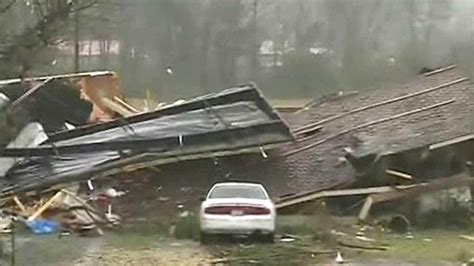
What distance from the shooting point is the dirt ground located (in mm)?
19641

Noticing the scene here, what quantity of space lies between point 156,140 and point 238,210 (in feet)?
14.4

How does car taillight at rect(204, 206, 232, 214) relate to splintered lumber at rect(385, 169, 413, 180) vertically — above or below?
below

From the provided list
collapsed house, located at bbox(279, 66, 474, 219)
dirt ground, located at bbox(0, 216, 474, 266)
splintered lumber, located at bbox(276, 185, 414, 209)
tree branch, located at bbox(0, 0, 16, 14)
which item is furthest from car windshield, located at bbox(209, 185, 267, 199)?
tree branch, located at bbox(0, 0, 16, 14)

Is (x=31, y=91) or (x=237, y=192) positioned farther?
(x=31, y=91)

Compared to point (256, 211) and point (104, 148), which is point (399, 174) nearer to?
point (256, 211)

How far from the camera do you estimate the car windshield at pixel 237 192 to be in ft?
73.4

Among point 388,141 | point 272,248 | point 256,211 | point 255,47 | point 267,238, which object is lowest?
point 272,248

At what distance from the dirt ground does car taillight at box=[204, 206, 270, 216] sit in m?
0.63

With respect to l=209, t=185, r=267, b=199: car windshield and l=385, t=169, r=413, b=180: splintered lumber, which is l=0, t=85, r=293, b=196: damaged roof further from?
l=209, t=185, r=267, b=199: car windshield

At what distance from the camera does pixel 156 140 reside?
83.5 feet

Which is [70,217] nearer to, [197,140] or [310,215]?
[197,140]

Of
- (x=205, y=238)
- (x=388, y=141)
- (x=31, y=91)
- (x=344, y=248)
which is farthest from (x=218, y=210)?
(x=31, y=91)

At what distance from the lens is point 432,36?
25.8 meters

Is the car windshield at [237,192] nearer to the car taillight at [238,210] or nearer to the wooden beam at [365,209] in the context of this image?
the car taillight at [238,210]
